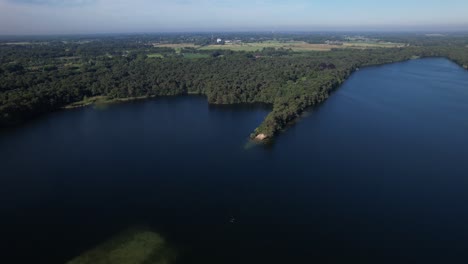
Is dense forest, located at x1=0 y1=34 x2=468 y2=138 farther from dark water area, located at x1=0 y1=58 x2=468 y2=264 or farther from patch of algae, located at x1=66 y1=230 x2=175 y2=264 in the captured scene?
patch of algae, located at x1=66 y1=230 x2=175 y2=264

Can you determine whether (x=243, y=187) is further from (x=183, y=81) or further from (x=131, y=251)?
(x=183, y=81)

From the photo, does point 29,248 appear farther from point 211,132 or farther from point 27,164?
point 211,132

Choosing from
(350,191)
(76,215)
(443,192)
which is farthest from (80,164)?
(443,192)

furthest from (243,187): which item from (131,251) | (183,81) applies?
(183,81)

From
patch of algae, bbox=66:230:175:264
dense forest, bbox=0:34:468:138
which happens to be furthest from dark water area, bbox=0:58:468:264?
dense forest, bbox=0:34:468:138

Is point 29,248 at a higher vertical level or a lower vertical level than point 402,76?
lower

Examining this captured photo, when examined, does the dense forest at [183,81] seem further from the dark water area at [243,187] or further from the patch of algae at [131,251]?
the patch of algae at [131,251]
